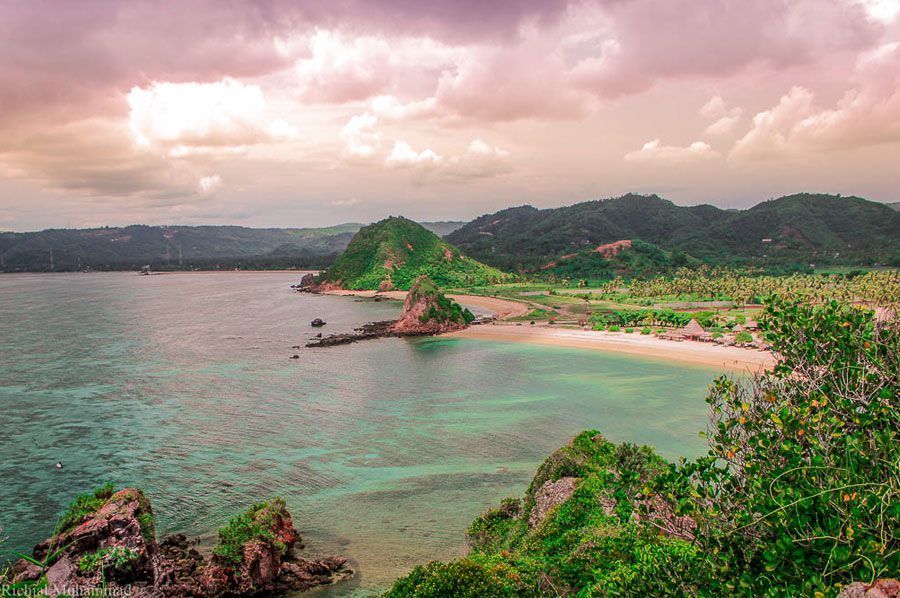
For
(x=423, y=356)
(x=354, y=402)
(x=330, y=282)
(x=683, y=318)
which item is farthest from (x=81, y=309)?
(x=683, y=318)

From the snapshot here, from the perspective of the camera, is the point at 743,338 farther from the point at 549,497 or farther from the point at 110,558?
the point at 110,558

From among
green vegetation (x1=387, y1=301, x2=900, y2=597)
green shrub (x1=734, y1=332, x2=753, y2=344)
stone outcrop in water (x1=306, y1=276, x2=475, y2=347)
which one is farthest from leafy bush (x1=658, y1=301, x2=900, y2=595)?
stone outcrop in water (x1=306, y1=276, x2=475, y2=347)

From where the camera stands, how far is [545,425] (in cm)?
4066

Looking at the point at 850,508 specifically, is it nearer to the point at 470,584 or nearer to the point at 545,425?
the point at 470,584

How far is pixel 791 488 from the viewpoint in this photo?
8047 mm

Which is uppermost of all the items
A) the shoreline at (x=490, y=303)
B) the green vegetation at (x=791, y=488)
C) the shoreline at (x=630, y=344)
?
the green vegetation at (x=791, y=488)

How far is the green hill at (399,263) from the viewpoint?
15862 centimetres

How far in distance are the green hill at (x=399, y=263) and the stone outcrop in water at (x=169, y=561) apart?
133 m

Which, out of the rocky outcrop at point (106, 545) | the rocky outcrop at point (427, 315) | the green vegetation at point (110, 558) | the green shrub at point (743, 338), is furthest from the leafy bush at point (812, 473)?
the rocky outcrop at point (427, 315)

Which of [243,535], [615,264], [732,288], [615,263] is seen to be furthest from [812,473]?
[615,263]

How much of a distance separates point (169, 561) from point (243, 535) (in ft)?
9.96

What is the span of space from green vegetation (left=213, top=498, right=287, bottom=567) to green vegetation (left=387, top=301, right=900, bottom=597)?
9241mm

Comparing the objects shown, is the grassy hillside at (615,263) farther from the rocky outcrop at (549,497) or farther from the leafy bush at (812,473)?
the leafy bush at (812,473)

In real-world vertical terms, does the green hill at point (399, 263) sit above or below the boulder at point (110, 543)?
above
